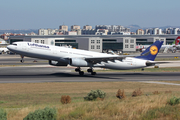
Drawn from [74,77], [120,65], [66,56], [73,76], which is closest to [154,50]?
[120,65]

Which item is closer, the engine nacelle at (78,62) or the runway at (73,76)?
the runway at (73,76)

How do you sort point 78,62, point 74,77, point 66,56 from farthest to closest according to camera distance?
point 66,56, point 74,77, point 78,62

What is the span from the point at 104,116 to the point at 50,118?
342 cm

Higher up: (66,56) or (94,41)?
(94,41)

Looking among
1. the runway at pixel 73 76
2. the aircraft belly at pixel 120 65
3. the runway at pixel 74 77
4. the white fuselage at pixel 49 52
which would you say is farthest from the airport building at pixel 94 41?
the white fuselage at pixel 49 52

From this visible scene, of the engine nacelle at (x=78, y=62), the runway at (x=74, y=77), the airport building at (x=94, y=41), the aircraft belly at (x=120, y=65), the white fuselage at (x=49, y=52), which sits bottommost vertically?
the runway at (x=74, y=77)

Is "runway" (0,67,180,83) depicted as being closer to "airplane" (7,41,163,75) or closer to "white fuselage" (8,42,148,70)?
"airplane" (7,41,163,75)

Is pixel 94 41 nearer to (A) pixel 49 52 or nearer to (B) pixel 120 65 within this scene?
(B) pixel 120 65

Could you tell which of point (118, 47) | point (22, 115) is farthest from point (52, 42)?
point (22, 115)

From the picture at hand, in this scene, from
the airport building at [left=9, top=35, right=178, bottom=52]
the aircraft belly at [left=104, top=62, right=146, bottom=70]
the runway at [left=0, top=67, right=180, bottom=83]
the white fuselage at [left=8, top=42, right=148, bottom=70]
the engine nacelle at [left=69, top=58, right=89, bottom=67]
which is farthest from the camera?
the airport building at [left=9, top=35, right=178, bottom=52]

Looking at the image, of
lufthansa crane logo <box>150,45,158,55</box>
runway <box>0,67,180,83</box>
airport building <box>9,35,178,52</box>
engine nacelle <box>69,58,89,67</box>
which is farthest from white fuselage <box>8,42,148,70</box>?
airport building <box>9,35,178,52</box>

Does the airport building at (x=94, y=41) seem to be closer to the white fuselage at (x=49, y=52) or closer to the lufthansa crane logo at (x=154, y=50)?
the lufthansa crane logo at (x=154, y=50)

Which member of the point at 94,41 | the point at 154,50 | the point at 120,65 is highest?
the point at 94,41

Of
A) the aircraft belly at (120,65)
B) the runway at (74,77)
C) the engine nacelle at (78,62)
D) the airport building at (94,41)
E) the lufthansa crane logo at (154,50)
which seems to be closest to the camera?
the runway at (74,77)
